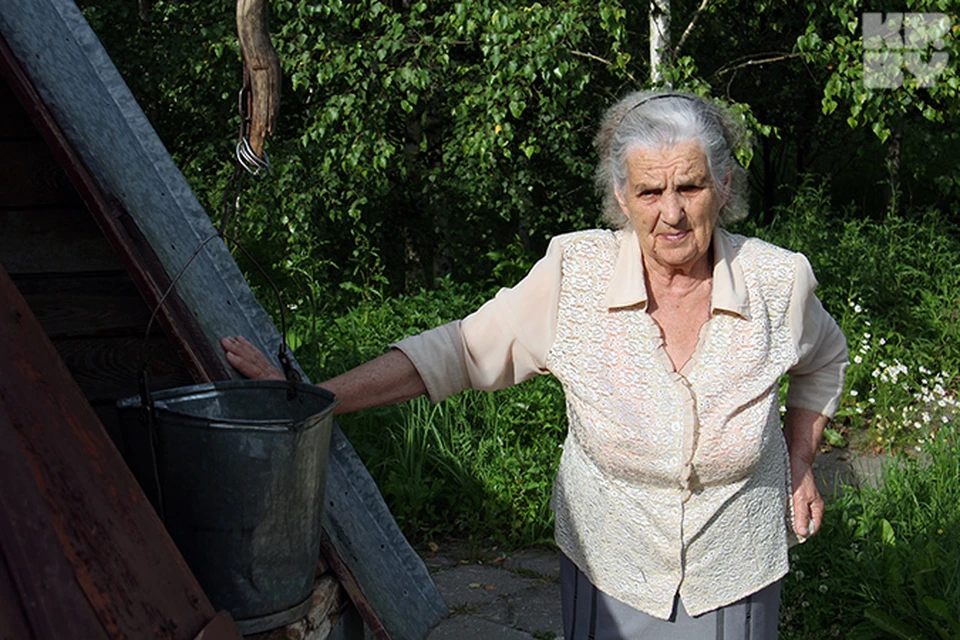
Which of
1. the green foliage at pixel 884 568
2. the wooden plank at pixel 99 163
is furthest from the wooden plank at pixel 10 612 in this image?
the green foliage at pixel 884 568

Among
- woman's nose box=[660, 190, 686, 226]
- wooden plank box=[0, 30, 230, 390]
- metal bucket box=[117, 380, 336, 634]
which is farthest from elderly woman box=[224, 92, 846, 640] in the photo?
metal bucket box=[117, 380, 336, 634]

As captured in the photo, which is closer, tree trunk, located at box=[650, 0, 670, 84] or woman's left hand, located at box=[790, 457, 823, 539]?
woman's left hand, located at box=[790, 457, 823, 539]

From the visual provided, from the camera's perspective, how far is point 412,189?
774 centimetres

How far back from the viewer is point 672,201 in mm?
2316

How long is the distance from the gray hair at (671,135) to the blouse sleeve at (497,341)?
0.73ft

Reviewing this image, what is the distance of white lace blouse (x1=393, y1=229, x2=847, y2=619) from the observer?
230cm

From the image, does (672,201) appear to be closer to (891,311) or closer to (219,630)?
(219,630)

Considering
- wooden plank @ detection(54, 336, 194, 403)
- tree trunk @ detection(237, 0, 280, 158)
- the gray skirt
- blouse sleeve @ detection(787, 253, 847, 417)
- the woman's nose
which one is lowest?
the gray skirt

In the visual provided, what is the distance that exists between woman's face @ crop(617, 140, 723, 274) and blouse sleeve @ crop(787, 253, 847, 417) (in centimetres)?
25

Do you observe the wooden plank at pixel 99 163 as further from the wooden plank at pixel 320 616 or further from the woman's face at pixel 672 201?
the woman's face at pixel 672 201

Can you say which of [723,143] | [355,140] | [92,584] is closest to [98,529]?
[92,584]

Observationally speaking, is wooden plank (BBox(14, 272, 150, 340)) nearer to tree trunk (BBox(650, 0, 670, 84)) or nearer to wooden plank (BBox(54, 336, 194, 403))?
wooden plank (BBox(54, 336, 194, 403))

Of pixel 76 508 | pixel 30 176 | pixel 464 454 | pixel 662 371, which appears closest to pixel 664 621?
pixel 662 371

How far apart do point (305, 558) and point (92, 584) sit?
638mm
